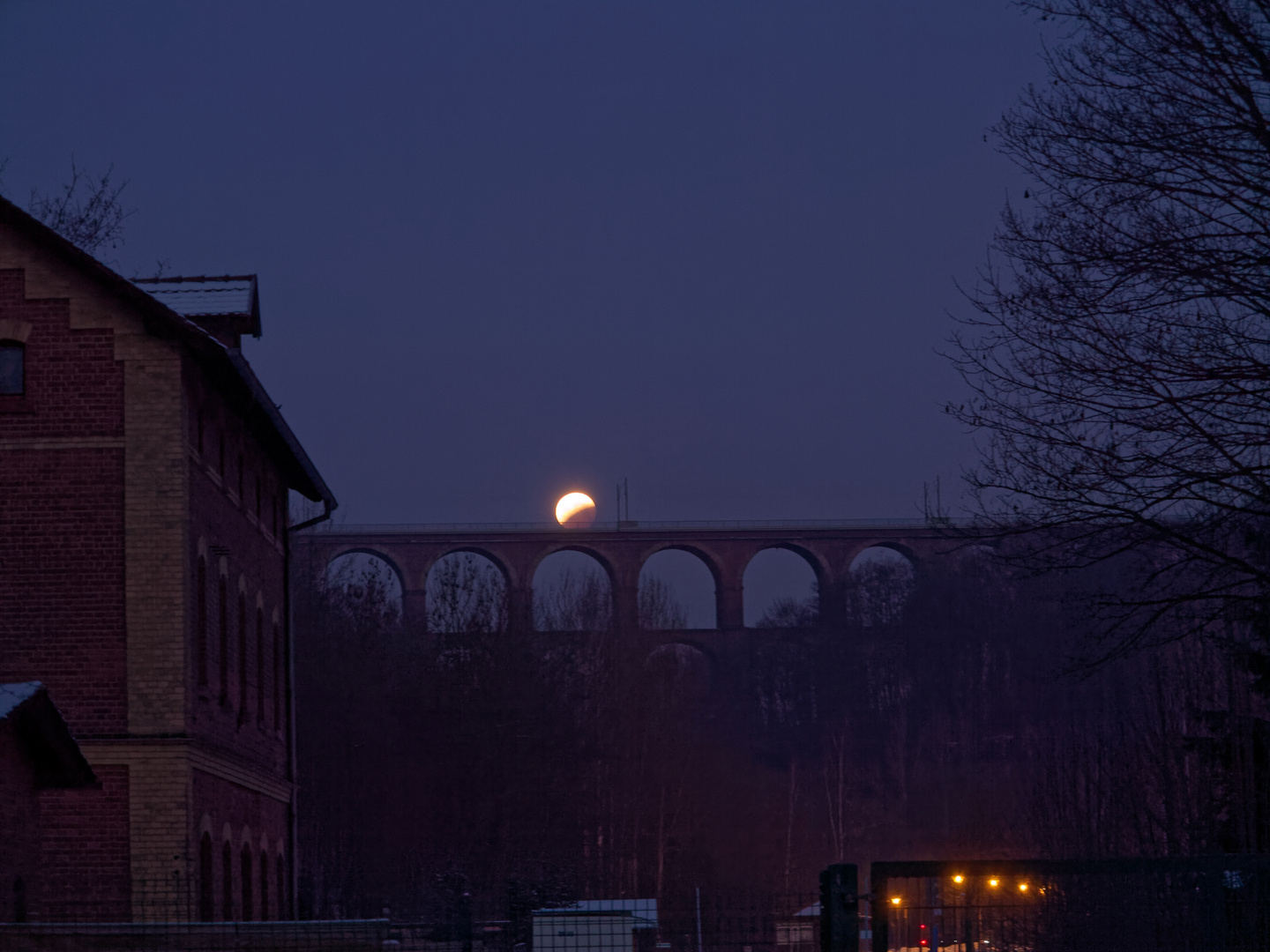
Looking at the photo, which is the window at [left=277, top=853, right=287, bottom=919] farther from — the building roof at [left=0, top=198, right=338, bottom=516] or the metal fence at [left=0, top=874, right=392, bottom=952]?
the metal fence at [left=0, top=874, right=392, bottom=952]

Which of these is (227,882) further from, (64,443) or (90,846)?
(64,443)

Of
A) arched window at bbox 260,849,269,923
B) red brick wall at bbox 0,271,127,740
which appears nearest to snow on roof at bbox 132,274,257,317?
red brick wall at bbox 0,271,127,740

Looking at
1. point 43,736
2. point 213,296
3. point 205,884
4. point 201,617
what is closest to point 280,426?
point 213,296

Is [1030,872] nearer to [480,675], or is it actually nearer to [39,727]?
[39,727]

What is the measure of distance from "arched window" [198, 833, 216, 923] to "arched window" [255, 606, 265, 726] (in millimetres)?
4210

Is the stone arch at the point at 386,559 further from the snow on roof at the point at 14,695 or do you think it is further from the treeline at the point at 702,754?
the snow on roof at the point at 14,695

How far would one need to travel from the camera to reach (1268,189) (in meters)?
10.7

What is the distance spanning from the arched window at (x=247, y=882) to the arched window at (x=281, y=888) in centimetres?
269

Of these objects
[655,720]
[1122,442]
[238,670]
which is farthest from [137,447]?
[655,720]

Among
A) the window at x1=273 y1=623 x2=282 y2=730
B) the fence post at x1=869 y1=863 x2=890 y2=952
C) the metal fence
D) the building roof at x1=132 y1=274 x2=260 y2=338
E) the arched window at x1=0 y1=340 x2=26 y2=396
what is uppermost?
the building roof at x1=132 y1=274 x2=260 y2=338

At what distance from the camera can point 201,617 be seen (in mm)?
18672

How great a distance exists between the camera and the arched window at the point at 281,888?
79.5 ft

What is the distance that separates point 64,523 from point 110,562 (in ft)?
2.04

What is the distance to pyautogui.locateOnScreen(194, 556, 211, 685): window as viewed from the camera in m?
18.4
